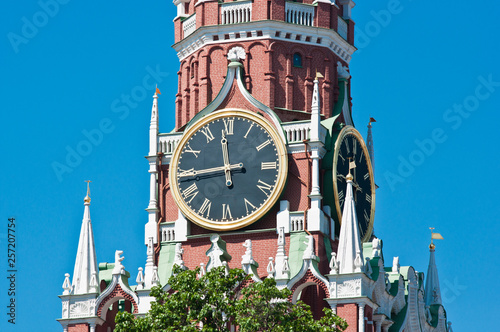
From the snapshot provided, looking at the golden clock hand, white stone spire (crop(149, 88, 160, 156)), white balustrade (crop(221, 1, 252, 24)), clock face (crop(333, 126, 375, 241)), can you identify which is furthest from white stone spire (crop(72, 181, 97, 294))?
white balustrade (crop(221, 1, 252, 24))

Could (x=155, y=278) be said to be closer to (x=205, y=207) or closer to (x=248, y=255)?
(x=205, y=207)

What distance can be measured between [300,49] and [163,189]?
24.2ft

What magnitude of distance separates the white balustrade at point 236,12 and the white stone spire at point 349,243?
8.63 metres

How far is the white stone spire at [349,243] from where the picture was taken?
57969 millimetres

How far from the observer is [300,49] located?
63.5 meters

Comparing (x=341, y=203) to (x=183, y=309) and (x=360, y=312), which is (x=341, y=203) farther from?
(x=183, y=309)

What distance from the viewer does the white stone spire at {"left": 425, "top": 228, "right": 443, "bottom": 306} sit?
220 ft

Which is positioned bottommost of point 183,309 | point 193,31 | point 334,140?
point 183,309

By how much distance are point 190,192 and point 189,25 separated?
7186mm

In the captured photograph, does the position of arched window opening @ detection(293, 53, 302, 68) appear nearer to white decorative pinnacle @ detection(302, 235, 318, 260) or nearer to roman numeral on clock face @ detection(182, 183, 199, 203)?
roman numeral on clock face @ detection(182, 183, 199, 203)

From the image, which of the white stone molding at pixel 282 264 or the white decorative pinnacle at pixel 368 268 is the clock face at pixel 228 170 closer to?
the white stone molding at pixel 282 264

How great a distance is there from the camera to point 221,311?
173 ft

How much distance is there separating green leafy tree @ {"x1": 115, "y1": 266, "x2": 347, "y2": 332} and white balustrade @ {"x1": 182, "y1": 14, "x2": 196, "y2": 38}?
13935 millimetres

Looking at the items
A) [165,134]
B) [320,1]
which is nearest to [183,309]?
[165,134]
